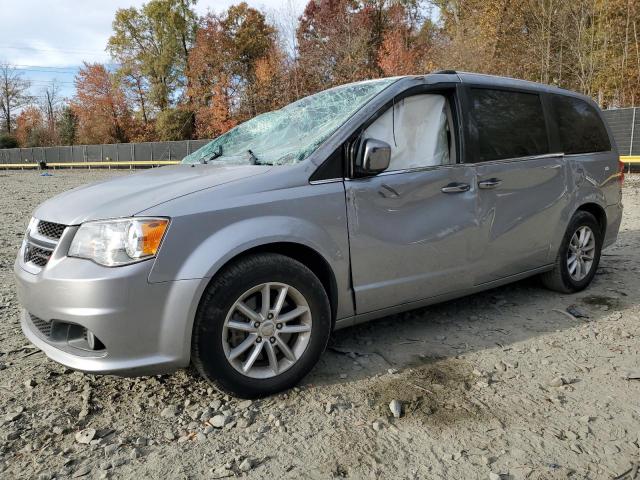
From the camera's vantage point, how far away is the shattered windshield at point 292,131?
3117 mm

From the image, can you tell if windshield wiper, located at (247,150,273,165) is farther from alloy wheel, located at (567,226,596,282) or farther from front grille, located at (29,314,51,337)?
alloy wheel, located at (567,226,596,282)

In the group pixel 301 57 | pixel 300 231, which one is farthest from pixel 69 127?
pixel 300 231

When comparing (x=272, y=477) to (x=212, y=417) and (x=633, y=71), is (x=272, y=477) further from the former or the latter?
(x=633, y=71)

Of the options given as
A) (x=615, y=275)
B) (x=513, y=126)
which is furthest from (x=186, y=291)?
Answer: (x=615, y=275)

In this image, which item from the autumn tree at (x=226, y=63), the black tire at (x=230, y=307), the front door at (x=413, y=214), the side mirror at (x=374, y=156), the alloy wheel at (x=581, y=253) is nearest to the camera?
the black tire at (x=230, y=307)

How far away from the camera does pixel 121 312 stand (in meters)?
2.38

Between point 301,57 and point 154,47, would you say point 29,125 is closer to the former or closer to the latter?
point 154,47

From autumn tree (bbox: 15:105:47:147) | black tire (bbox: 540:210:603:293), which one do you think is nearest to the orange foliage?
autumn tree (bbox: 15:105:47:147)

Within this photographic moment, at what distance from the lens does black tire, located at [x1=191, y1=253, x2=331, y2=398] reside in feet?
8.29

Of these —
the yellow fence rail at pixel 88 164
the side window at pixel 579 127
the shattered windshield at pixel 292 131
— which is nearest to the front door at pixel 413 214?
the shattered windshield at pixel 292 131

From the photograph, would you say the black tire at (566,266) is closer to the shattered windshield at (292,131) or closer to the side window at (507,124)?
the side window at (507,124)

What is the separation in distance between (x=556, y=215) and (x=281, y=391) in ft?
8.99

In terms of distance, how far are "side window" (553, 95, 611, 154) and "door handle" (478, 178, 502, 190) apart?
3.36 feet

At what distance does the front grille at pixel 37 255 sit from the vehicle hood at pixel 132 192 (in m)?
0.17
